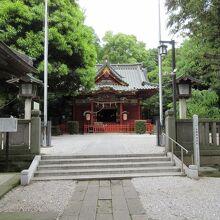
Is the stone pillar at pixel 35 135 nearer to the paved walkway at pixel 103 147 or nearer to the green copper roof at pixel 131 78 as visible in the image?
the paved walkway at pixel 103 147

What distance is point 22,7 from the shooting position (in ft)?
66.9

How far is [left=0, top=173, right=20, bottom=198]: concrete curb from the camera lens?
8.14 metres

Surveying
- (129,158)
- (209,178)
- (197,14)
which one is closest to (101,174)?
(129,158)

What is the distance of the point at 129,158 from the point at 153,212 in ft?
16.8

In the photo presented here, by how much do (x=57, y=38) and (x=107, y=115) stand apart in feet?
44.6

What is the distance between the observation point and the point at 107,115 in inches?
1320

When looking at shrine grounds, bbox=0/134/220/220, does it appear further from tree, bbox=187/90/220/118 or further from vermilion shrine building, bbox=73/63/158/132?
vermilion shrine building, bbox=73/63/158/132

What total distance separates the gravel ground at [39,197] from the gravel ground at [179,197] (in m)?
1.79

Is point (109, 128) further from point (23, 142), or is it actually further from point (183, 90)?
point (23, 142)

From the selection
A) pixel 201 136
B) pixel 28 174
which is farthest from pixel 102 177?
pixel 201 136

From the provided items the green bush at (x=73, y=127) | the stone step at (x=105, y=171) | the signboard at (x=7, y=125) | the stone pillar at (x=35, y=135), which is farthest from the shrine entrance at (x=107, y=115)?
the signboard at (x=7, y=125)

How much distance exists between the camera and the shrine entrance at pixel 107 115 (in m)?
33.2

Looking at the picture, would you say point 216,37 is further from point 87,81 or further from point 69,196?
point 87,81

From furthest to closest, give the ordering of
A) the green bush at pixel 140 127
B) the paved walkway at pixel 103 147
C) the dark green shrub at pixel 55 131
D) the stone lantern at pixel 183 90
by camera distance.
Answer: the green bush at pixel 140 127 < the dark green shrub at pixel 55 131 < the stone lantern at pixel 183 90 < the paved walkway at pixel 103 147
